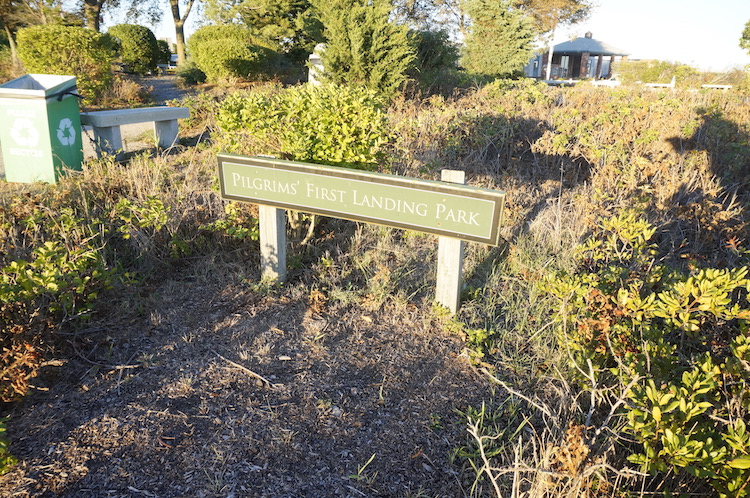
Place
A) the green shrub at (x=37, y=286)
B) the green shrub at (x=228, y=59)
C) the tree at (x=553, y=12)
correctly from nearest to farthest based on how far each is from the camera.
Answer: the green shrub at (x=37, y=286), the green shrub at (x=228, y=59), the tree at (x=553, y=12)

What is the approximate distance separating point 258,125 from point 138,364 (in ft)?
6.64

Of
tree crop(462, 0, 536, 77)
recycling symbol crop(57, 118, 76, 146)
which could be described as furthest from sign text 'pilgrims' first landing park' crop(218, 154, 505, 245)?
tree crop(462, 0, 536, 77)

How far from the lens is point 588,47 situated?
31984mm

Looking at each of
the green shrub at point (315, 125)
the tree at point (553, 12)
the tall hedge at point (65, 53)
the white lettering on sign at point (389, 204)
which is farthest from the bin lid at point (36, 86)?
the tree at point (553, 12)

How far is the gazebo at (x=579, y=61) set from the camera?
32.4m

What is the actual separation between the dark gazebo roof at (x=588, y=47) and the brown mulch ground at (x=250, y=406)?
32.9 metres

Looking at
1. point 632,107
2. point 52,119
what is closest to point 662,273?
point 632,107

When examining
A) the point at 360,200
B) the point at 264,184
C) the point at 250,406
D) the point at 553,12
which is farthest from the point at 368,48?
the point at 553,12

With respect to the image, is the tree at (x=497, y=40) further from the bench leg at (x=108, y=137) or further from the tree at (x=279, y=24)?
the bench leg at (x=108, y=137)

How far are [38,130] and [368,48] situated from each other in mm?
5709

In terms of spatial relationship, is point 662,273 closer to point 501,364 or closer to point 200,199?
point 501,364

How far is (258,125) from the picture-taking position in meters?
4.11

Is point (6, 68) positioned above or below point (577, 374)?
above

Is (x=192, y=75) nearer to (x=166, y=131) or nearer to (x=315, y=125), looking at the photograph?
(x=166, y=131)
